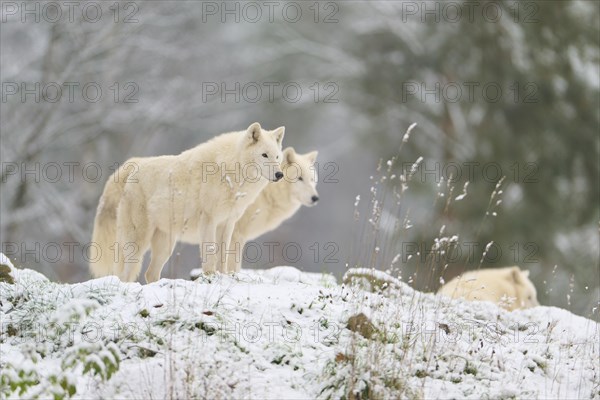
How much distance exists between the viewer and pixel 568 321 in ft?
26.0

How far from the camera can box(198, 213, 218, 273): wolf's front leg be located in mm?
7484

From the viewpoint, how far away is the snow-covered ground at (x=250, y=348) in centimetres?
518

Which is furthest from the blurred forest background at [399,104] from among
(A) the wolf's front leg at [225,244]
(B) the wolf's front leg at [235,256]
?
(A) the wolf's front leg at [225,244]

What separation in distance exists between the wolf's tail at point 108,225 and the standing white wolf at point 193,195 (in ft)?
0.26

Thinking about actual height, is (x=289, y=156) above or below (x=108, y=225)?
above

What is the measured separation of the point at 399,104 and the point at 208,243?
45.9 feet

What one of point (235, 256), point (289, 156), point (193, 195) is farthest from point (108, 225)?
point (289, 156)

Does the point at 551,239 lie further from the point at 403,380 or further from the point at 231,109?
the point at 403,380

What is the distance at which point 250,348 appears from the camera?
5.71 metres

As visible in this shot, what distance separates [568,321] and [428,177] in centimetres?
1254

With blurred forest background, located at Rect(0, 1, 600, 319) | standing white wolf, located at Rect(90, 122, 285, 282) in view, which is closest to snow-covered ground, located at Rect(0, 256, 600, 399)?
standing white wolf, located at Rect(90, 122, 285, 282)

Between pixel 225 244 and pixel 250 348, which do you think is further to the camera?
pixel 225 244

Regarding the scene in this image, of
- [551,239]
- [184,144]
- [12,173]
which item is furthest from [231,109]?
[551,239]

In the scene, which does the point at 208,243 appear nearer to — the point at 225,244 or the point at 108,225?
the point at 225,244
